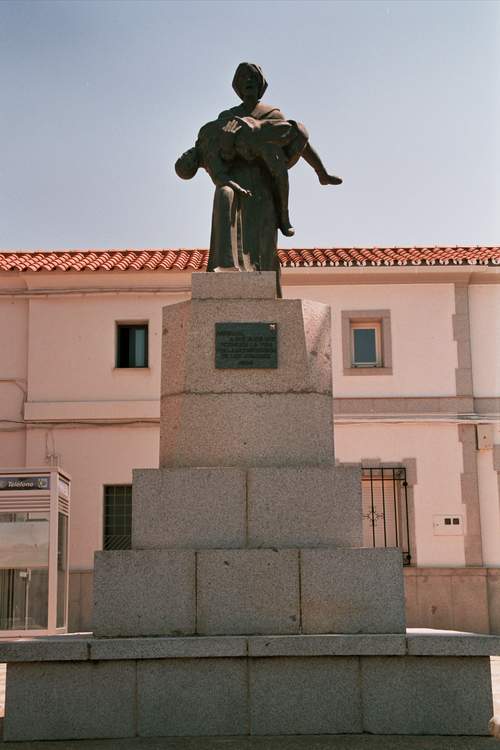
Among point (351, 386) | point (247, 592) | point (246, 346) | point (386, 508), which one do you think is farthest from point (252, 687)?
point (351, 386)

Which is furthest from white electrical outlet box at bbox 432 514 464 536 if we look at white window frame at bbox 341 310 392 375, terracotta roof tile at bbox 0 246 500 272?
terracotta roof tile at bbox 0 246 500 272

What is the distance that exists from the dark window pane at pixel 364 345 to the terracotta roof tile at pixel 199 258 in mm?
1266

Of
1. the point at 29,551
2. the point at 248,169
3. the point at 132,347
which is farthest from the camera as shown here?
the point at 132,347

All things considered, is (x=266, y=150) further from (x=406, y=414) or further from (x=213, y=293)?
(x=406, y=414)

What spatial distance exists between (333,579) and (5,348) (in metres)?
13.8

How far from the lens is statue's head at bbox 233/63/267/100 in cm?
815

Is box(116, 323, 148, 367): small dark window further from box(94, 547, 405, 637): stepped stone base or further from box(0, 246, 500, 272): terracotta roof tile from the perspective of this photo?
box(94, 547, 405, 637): stepped stone base

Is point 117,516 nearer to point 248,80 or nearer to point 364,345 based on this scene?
point 364,345

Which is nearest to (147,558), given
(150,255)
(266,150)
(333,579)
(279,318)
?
(333,579)

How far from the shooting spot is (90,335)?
19.2 m

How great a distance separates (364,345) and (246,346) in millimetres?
12209

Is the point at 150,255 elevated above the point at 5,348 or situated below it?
above

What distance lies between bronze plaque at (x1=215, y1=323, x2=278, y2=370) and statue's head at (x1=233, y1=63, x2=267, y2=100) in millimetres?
2034

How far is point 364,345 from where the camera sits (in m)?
19.3
